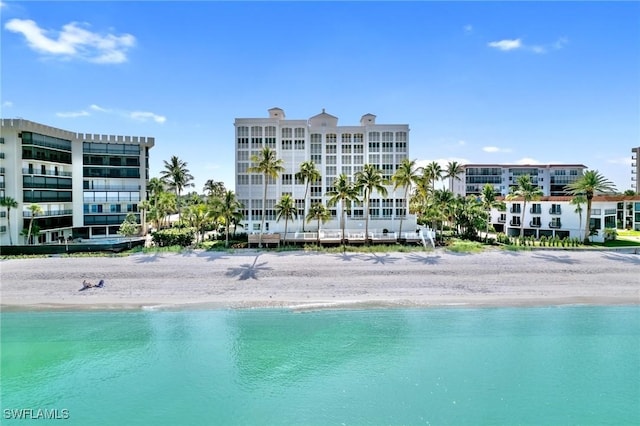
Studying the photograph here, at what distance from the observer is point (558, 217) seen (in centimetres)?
5941

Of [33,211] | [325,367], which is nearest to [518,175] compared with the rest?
[325,367]

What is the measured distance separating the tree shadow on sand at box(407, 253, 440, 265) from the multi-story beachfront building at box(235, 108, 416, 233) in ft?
51.4

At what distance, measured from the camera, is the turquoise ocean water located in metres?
18.0

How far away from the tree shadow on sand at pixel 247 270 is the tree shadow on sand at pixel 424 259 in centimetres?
1649

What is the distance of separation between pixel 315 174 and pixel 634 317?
120 feet

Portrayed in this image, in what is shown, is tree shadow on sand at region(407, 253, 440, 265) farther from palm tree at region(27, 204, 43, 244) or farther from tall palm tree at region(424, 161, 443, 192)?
palm tree at region(27, 204, 43, 244)

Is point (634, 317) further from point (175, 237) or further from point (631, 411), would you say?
A: point (175, 237)

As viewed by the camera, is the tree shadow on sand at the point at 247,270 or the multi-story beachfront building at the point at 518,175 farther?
the multi-story beachfront building at the point at 518,175

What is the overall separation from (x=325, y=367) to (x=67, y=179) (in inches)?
2225

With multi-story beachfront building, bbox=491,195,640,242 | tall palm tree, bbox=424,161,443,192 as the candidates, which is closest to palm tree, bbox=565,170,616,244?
multi-story beachfront building, bbox=491,195,640,242

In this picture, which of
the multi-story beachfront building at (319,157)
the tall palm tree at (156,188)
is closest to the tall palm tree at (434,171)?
the multi-story beachfront building at (319,157)

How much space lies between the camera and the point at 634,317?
28281 mm

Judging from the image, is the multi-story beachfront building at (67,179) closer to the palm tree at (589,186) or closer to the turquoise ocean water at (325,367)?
the turquoise ocean water at (325,367)

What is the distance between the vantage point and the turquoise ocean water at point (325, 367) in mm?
17984
